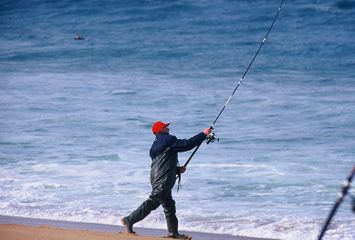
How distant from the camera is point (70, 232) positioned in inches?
313

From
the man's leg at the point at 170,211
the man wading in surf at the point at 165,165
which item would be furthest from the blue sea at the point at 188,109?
the man wading in surf at the point at 165,165

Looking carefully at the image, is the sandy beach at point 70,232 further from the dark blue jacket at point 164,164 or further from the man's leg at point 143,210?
the dark blue jacket at point 164,164

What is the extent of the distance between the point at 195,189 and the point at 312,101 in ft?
28.5

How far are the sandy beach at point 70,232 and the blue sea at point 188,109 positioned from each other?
42 cm

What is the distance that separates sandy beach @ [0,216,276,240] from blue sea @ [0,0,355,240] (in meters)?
0.42

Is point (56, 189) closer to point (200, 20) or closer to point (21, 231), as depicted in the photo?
point (21, 231)

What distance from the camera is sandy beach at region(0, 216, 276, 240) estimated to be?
7.62 m

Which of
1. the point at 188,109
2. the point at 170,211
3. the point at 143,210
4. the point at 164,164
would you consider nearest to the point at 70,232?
the point at 143,210

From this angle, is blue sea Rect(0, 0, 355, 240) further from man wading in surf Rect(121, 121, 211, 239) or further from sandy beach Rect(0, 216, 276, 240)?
man wading in surf Rect(121, 121, 211, 239)

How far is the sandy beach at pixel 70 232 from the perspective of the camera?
762 cm

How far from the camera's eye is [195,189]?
11.5 meters

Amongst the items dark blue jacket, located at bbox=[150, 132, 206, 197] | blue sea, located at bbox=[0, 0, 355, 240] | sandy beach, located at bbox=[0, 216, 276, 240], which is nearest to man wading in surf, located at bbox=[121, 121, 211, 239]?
dark blue jacket, located at bbox=[150, 132, 206, 197]

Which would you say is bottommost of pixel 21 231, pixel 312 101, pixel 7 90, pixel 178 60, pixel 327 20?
pixel 21 231

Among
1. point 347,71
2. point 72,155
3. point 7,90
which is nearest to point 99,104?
point 7,90
